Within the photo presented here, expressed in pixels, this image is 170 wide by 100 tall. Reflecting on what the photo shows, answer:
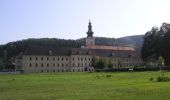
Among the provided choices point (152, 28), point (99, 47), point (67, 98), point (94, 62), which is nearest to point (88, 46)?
point (99, 47)

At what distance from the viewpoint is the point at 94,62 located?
150125 mm

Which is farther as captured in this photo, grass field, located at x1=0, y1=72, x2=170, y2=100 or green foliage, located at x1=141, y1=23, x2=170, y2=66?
green foliage, located at x1=141, y1=23, x2=170, y2=66

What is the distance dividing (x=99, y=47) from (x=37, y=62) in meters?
40.4

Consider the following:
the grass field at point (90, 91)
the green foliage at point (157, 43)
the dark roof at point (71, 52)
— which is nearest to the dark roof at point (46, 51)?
the dark roof at point (71, 52)

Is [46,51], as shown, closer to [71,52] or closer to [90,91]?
[71,52]

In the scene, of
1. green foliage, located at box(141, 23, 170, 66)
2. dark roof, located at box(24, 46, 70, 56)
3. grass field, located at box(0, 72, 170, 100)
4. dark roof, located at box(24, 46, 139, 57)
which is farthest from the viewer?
dark roof, located at box(24, 46, 139, 57)

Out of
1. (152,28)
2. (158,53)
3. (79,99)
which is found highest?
(152,28)

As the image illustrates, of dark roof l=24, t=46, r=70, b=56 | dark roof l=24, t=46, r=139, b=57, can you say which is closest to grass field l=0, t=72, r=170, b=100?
dark roof l=24, t=46, r=70, b=56

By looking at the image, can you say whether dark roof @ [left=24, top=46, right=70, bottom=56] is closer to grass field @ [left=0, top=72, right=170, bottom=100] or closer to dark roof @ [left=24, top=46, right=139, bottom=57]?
dark roof @ [left=24, top=46, right=139, bottom=57]

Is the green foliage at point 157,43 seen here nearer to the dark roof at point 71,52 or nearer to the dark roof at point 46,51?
the dark roof at point 71,52

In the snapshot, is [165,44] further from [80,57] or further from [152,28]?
[80,57]

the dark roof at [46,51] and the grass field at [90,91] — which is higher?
the dark roof at [46,51]

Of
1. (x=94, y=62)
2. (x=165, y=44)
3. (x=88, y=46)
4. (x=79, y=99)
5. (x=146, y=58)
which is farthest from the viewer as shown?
(x=88, y=46)

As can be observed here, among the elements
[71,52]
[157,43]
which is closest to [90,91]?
[157,43]
